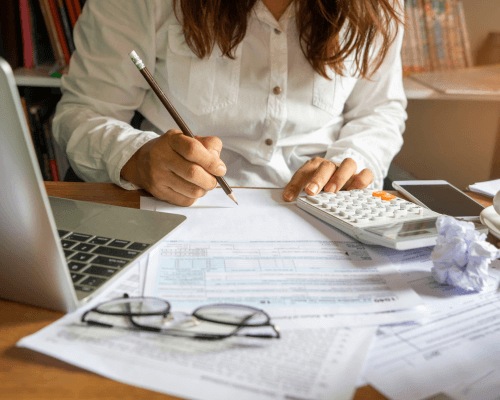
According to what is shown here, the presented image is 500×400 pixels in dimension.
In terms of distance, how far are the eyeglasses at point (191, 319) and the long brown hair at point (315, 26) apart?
61cm

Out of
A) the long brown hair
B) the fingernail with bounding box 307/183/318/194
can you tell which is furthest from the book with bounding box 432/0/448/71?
the fingernail with bounding box 307/183/318/194

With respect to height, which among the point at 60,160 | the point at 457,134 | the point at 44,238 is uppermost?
the point at 44,238

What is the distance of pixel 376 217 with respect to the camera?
1.95 ft

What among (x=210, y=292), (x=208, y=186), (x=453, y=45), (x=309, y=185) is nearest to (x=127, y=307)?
(x=210, y=292)

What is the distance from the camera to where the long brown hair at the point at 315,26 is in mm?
843

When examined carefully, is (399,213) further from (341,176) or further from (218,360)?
(218,360)

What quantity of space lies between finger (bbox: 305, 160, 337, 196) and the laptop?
242 mm

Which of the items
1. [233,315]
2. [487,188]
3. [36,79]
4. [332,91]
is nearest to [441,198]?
[487,188]

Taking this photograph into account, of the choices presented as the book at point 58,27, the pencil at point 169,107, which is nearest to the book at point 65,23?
the book at point 58,27

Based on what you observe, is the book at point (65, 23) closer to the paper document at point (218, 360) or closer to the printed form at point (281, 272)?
the printed form at point (281, 272)

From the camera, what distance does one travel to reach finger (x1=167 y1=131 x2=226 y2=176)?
628mm

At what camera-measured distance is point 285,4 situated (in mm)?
945

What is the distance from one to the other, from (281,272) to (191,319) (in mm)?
129

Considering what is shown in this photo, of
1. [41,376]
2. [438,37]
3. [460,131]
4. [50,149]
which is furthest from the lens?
[460,131]
